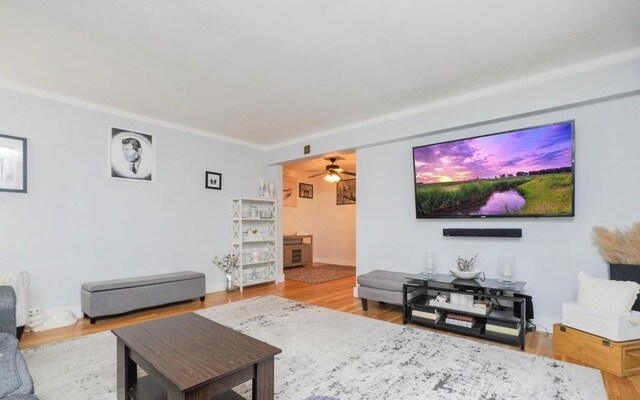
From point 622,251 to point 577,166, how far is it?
838 millimetres

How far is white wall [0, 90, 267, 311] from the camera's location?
341 centimetres

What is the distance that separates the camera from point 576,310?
256 cm

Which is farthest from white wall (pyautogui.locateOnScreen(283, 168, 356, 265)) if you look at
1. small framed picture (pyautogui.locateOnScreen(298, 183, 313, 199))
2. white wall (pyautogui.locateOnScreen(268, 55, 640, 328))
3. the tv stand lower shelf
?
the tv stand lower shelf

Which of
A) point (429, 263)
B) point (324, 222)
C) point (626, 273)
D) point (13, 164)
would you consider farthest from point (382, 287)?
point (324, 222)

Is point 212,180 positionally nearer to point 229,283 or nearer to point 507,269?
point 229,283

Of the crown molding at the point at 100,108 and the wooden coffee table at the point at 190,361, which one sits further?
the crown molding at the point at 100,108

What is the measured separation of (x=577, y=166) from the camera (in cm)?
305

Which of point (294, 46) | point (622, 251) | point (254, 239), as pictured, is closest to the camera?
point (294, 46)

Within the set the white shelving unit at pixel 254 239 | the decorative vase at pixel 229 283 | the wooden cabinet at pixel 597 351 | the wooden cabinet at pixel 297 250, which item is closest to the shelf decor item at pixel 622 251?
the wooden cabinet at pixel 597 351

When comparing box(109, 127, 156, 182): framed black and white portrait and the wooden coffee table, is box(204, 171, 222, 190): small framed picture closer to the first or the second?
box(109, 127, 156, 182): framed black and white portrait

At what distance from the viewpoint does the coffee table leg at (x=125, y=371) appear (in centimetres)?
190

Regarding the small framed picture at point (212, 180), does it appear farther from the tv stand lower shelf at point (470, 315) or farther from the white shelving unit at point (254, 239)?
the tv stand lower shelf at point (470, 315)

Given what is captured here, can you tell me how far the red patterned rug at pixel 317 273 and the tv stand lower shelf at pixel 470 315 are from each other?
265 centimetres

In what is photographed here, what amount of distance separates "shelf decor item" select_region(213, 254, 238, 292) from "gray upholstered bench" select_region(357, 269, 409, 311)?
89.1 inches
